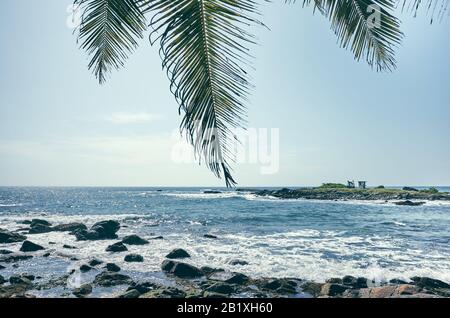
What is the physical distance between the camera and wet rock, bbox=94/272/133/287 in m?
11.7

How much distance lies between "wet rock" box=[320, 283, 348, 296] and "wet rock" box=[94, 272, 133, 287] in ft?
21.2

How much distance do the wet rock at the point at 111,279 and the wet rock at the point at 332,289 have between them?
21.2ft

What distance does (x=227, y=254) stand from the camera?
15.9m

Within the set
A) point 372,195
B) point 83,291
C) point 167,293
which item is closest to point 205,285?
point 167,293

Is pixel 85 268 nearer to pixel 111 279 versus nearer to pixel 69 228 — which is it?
pixel 111 279

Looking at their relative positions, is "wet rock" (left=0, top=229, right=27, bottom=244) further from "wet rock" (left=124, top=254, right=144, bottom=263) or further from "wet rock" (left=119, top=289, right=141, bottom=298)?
"wet rock" (left=119, top=289, right=141, bottom=298)

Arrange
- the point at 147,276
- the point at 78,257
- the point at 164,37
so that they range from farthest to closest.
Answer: the point at 78,257 → the point at 147,276 → the point at 164,37

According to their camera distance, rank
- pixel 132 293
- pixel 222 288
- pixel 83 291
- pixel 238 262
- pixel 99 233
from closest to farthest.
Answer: pixel 132 293
pixel 222 288
pixel 83 291
pixel 238 262
pixel 99 233

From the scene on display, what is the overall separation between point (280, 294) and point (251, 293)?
89cm

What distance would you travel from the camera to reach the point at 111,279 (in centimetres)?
1202

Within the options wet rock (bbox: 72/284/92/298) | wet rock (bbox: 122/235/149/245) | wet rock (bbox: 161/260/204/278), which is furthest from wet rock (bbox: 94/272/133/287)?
wet rock (bbox: 122/235/149/245)

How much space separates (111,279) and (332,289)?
24.4ft
